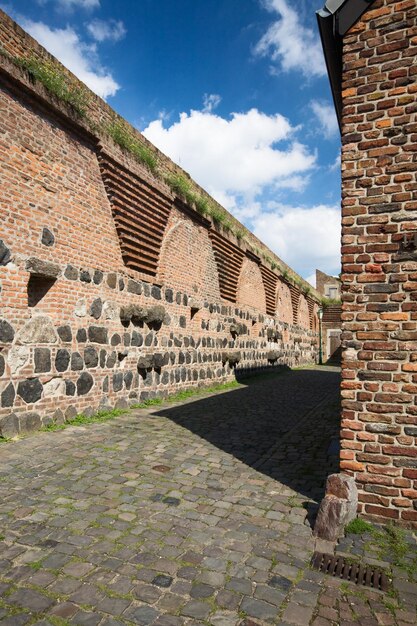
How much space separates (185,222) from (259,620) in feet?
28.4

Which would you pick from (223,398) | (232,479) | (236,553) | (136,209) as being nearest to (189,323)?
A: (223,398)

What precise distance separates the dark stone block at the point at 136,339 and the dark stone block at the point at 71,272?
6.18ft

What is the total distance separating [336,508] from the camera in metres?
3.19

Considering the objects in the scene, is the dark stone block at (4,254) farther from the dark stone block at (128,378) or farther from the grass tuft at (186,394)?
the grass tuft at (186,394)

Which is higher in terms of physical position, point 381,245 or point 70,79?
point 70,79

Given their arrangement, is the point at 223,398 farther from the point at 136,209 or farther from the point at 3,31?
the point at 3,31

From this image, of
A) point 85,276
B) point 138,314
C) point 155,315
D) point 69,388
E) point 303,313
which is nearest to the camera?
point 69,388

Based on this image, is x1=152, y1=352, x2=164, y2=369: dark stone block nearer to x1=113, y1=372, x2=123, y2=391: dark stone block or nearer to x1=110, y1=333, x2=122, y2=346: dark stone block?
x1=113, y1=372, x2=123, y2=391: dark stone block

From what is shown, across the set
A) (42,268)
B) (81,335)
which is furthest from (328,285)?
(42,268)

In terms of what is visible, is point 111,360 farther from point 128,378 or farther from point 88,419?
point 88,419

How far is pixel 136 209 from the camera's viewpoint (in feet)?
25.7

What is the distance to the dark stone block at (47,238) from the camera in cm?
591

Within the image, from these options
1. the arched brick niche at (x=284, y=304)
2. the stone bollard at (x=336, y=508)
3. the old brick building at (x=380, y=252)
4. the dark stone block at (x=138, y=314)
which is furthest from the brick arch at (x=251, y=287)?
the stone bollard at (x=336, y=508)

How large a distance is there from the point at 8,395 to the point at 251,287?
10.6m
